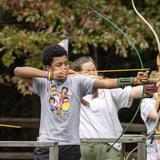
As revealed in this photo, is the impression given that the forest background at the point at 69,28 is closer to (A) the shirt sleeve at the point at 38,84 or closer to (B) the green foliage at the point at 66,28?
(B) the green foliage at the point at 66,28

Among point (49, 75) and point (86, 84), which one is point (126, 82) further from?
point (49, 75)

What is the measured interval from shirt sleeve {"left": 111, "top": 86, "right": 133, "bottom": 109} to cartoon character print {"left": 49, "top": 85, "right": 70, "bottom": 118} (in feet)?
2.73

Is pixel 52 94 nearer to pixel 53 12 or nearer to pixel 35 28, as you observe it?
pixel 53 12

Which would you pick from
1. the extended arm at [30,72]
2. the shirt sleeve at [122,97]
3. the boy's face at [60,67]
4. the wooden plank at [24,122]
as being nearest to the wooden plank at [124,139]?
the shirt sleeve at [122,97]

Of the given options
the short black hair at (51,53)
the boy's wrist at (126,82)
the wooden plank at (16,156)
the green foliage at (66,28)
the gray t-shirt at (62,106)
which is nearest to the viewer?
the boy's wrist at (126,82)

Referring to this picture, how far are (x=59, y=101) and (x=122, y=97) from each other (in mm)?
872

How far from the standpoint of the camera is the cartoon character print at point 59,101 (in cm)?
445

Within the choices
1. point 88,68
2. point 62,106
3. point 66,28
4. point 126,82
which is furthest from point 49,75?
point 66,28

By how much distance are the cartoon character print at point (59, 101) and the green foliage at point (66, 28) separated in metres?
3.38

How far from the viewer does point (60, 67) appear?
4523 millimetres

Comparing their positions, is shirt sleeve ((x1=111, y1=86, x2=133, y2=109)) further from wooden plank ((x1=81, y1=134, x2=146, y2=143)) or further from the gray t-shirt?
the gray t-shirt

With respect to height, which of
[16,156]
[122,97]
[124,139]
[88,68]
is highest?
[88,68]

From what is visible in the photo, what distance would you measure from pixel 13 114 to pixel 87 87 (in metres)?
6.89

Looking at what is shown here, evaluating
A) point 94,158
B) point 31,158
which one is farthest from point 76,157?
point 31,158
